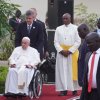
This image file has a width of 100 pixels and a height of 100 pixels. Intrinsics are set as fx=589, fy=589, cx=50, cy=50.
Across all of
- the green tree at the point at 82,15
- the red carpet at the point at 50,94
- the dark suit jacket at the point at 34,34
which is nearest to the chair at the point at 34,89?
the red carpet at the point at 50,94

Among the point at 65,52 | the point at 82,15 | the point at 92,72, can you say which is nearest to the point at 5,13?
the point at 65,52

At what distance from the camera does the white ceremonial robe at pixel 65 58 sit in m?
14.5

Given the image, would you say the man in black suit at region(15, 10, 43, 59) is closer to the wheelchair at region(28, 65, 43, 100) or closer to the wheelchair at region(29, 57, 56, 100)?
the wheelchair at region(29, 57, 56, 100)

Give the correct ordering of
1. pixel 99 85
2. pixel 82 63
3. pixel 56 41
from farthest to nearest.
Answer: pixel 56 41, pixel 82 63, pixel 99 85

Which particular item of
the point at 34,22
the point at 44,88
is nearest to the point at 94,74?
the point at 34,22

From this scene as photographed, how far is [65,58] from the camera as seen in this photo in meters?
14.6

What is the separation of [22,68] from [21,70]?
0.09 meters

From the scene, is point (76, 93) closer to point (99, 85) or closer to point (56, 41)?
point (56, 41)

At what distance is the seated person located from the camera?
1358 cm

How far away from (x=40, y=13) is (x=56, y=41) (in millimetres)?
13194

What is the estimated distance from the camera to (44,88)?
15742mm

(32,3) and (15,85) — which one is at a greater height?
(32,3)

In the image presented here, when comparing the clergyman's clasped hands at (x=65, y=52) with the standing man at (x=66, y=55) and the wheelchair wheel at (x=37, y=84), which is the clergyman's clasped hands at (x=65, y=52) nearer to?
the standing man at (x=66, y=55)

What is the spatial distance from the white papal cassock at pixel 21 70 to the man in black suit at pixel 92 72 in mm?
4747
